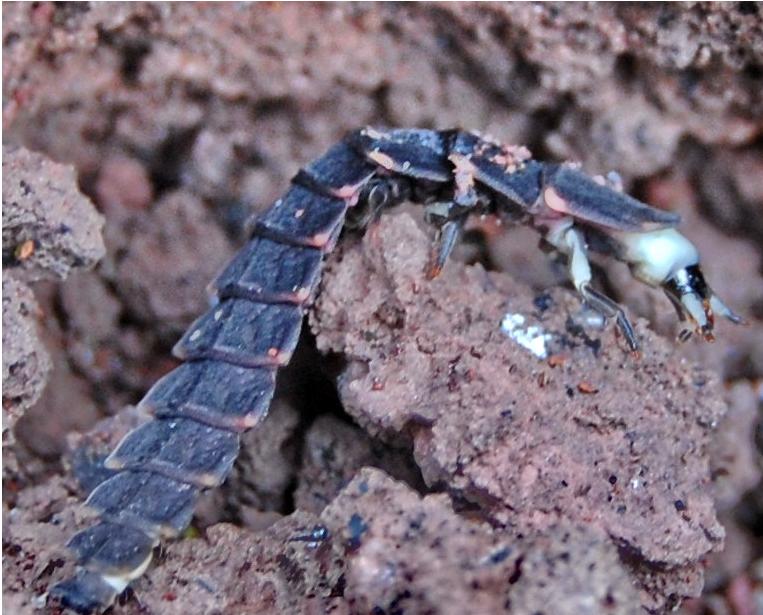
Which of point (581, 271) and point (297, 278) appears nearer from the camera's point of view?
point (297, 278)

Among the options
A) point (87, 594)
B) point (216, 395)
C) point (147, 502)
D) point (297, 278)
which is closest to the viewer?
point (87, 594)

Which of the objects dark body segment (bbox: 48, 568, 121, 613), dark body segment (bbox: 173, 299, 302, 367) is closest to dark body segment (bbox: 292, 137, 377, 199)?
dark body segment (bbox: 173, 299, 302, 367)

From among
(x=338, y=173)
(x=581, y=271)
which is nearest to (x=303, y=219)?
(x=338, y=173)

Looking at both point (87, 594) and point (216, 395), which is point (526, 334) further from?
point (87, 594)

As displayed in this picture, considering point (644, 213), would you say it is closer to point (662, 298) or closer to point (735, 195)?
point (662, 298)

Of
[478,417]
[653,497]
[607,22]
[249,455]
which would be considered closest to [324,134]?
[607,22]
